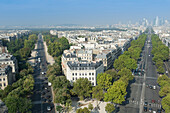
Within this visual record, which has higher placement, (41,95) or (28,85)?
(28,85)

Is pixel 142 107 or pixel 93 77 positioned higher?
pixel 93 77

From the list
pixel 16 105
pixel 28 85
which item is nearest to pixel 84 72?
pixel 28 85

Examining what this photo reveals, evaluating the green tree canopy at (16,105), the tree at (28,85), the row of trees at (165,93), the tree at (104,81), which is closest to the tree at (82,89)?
the tree at (104,81)

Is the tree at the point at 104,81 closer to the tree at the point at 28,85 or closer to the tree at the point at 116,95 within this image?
the tree at the point at 116,95

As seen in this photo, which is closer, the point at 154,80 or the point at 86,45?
the point at 154,80

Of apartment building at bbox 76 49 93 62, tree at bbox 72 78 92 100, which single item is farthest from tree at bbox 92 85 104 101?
apartment building at bbox 76 49 93 62

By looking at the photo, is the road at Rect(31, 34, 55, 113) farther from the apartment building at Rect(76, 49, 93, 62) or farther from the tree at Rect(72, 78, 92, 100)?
the apartment building at Rect(76, 49, 93, 62)

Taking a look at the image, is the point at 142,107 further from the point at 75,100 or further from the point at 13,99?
the point at 13,99

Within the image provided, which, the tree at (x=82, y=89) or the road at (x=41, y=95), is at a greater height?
the tree at (x=82, y=89)

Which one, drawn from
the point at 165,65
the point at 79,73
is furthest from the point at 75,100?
the point at 165,65

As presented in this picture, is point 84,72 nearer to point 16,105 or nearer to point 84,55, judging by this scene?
point 84,55

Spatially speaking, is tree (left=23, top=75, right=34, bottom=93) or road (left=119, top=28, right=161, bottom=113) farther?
tree (left=23, top=75, right=34, bottom=93)
